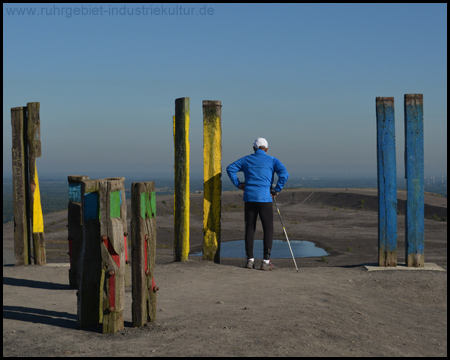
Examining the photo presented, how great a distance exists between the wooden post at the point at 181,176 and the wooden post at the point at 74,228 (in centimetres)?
249

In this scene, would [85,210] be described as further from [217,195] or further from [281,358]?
[217,195]

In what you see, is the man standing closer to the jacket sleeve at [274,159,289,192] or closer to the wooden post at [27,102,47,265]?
the jacket sleeve at [274,159,289,192]

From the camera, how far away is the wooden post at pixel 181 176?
11.4 meters

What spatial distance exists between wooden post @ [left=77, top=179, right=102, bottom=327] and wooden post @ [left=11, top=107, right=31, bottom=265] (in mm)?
5595

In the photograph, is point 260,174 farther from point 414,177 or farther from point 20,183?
point 20,183

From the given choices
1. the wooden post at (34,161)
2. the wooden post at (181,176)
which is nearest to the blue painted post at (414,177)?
the wooden post at (181,176)

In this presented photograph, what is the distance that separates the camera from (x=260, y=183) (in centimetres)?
1063

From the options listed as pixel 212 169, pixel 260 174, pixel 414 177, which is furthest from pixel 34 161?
pixel 414 177

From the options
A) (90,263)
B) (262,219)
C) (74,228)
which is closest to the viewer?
(90,263)

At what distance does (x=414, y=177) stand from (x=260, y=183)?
112 inches

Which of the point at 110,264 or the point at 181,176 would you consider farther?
the point at 181,176

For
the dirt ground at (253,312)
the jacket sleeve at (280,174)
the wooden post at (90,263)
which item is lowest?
the dirt ground at (253,312)

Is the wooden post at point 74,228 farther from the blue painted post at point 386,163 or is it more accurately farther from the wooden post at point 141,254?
the blue painted post at point 386,163

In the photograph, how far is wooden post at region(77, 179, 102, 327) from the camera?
633 cm
